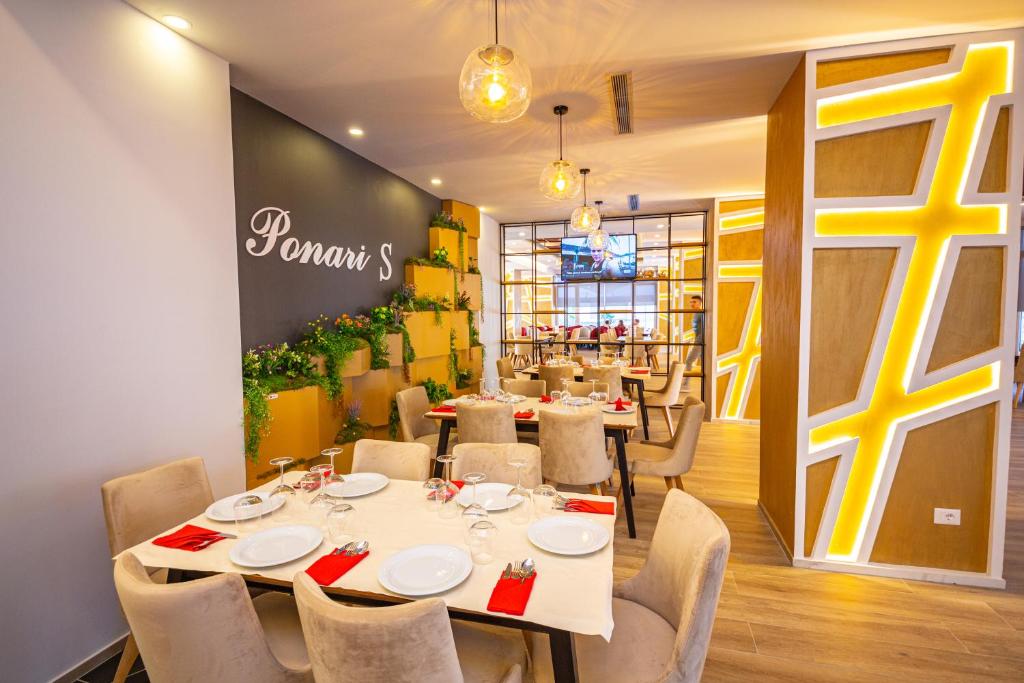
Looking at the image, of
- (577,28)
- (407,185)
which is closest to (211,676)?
(577,28)

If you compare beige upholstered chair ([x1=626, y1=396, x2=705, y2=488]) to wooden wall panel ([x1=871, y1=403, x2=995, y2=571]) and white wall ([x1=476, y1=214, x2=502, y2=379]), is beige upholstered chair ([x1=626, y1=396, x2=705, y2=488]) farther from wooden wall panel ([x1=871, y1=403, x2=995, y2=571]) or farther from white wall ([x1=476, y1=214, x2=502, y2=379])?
white wall ([x1=476, y1=214, x2=502, y2=379])

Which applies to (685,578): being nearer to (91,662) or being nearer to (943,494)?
(943,494)

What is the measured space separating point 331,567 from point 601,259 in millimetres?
8155

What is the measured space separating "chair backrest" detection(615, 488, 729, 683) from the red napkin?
498 millimetres

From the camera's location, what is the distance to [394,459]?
2.93 metres

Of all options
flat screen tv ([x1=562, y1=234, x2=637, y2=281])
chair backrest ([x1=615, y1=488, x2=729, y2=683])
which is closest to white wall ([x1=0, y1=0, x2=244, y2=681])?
chair backrest ([x1=615, y1=488, x2=729, y2=683])

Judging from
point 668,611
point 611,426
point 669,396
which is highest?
point 611,426

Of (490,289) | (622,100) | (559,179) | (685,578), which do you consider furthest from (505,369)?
(685,578)

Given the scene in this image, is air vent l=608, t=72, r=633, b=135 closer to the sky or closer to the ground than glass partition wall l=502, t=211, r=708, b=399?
closer to the sky

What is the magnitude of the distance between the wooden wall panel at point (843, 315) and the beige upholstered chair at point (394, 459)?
2.66 m

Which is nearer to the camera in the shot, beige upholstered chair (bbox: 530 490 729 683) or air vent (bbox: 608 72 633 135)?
beige upholstered chair (bbox: 530 490 729 683)

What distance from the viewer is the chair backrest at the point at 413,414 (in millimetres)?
4531

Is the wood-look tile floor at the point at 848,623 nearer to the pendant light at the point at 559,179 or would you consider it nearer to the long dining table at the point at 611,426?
the long dining table at the point at 611,426

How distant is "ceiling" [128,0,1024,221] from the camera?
2848 mm
